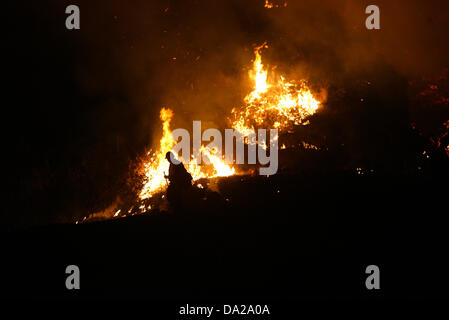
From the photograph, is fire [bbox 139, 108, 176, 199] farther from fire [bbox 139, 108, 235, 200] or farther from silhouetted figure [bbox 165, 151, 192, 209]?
silhouetted figure [bbox 165, 151, 192, 209]

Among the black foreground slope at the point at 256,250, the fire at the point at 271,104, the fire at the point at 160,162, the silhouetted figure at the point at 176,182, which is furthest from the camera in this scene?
the fire at the point at 271,104

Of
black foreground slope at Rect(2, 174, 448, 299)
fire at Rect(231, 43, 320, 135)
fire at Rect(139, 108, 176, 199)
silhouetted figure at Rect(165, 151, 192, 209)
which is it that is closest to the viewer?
black foreground slope at Rect(2, 174, 448, 299)

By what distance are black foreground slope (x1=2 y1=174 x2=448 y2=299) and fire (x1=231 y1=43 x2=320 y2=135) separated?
5.86 m

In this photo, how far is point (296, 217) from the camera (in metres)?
6.27

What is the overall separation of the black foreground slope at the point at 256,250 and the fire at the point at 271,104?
5.86 m

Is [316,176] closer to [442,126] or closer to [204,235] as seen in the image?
[204,235]

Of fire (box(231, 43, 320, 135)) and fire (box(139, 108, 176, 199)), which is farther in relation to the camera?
fire (box(231, 43, 320, 135))

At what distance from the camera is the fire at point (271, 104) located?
12.6 metres

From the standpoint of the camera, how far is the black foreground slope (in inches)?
177

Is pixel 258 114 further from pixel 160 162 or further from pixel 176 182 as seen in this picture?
pixel 176 182

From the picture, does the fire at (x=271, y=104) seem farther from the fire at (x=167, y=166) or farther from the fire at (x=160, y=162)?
the fire at (x=160, y=162)

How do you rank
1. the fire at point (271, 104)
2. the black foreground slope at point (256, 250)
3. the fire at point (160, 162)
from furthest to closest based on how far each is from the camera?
the fire at point (271, 104) → the fire at point (160, 162) → the black foreground slope at point (256, 250)

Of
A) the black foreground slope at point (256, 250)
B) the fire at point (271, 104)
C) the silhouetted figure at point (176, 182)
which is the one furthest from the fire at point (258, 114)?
the black foreground slope at point (256, 250)

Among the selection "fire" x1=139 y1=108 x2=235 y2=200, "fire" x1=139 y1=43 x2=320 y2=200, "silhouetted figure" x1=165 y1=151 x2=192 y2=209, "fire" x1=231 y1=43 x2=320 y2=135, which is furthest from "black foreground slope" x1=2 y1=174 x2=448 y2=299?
"fire" x1=231 y1=43 x2=320 y2=135
